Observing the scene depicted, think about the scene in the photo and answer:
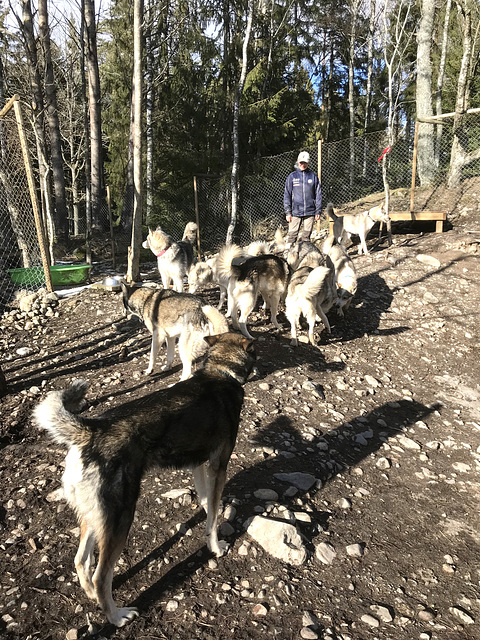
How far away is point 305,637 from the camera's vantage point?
98.3 inches

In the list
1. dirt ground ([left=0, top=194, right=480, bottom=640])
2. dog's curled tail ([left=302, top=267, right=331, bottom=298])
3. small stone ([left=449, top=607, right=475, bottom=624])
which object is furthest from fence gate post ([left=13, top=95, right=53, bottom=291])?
small stone ([left=449, top=607, right=475, bottom=624])

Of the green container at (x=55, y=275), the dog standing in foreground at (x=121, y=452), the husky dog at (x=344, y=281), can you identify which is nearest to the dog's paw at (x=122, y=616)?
the dog standing in foreground at (x=121, y=452)

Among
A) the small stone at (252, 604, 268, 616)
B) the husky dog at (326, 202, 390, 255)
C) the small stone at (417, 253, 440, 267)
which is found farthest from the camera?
the husky dog at (326, 202, 390, 255)

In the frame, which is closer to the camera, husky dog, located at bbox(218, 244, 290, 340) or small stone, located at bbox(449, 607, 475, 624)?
small stone, located at bbox(449, 607, 475, 624)

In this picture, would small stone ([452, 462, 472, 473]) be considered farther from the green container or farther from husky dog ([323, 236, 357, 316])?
the green container

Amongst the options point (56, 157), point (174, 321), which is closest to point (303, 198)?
point (174, 321)

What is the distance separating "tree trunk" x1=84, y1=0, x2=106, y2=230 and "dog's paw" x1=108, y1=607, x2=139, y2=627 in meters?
17.1

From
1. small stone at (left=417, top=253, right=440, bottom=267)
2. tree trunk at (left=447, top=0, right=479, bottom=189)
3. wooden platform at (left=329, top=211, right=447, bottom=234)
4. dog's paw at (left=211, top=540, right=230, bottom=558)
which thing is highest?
tree trunk at (left=447, top=0, right=479, bottom=189)

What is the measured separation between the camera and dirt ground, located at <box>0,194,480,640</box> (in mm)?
2656

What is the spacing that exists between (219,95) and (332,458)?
17.8 meters

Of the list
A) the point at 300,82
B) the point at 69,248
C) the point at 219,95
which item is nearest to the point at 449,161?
the point at 300,82

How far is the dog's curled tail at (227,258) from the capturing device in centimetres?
712

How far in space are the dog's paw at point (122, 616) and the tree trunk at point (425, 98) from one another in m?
17.2

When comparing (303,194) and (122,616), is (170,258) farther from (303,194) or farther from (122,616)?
(122,616)
